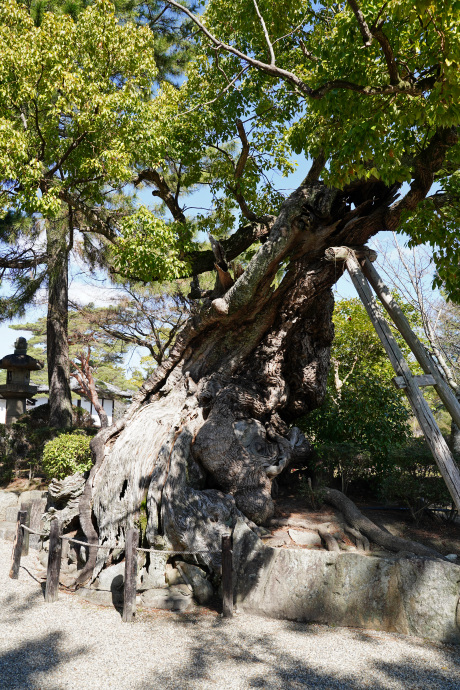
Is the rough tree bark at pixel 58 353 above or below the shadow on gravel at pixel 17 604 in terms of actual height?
above

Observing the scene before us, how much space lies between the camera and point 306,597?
17.4 feet

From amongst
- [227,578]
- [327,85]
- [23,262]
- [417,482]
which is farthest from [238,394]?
[23,262]

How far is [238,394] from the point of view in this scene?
27.1ft

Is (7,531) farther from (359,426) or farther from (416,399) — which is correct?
(416,399)

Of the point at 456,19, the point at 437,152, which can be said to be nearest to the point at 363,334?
the point at 437,152

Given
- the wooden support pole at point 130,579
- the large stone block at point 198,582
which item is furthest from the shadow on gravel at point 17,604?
the large stone block at point 198,582

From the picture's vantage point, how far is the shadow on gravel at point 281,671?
3.90m

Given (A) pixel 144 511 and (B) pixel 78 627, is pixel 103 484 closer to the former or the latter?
(A) pixel 144 511

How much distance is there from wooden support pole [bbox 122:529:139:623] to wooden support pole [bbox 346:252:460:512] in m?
3.80

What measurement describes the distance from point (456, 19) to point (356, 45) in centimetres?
180

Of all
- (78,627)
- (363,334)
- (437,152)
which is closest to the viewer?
(78,627)

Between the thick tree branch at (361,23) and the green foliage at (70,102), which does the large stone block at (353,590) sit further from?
the green foliage at (70,102)

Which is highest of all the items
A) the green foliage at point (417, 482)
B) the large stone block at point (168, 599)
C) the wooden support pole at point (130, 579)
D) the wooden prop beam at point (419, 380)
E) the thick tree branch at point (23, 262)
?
the thick tree branch at point (23, 262)

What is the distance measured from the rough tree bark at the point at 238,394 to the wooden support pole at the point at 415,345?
754 millimetres
